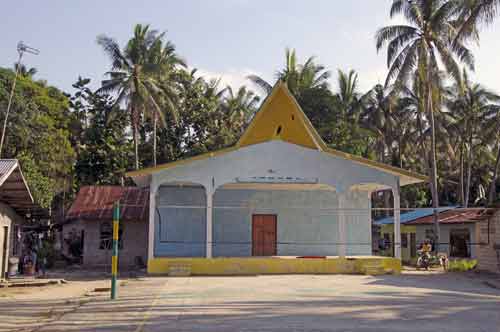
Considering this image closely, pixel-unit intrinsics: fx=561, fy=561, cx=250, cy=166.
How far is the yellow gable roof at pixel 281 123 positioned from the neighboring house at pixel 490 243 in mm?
7636

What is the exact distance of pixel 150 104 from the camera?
110ft

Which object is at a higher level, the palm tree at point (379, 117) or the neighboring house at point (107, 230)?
the palm tree at point (379, 117)

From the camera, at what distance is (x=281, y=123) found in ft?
86.1

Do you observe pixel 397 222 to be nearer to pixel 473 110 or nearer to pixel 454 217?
pixel 454 217

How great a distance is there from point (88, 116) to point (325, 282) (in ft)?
92.5

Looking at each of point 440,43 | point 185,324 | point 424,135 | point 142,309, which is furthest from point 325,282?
point 424,135

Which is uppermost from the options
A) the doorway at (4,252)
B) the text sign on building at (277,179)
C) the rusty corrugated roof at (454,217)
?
the text sign on building at (277,179)

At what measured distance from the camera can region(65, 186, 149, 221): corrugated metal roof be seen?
83.7ft

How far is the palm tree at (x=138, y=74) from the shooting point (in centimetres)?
3331

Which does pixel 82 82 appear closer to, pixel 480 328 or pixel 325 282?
pixel 325 282

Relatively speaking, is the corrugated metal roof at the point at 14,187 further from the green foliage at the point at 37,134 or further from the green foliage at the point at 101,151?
the green foliage at the point at 101,151

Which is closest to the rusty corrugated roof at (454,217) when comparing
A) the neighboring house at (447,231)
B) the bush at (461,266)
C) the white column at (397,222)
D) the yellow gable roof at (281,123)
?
the neighboring house at (447,231)

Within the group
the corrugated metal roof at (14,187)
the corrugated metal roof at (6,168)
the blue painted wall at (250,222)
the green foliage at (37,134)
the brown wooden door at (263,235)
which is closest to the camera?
the corrugated metal roof at (6,168)

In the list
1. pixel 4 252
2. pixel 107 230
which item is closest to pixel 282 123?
pixel 107 230
